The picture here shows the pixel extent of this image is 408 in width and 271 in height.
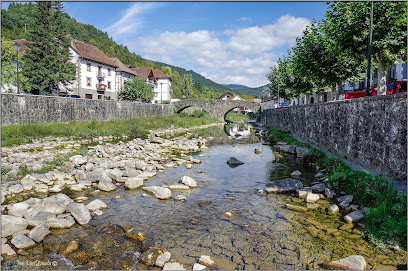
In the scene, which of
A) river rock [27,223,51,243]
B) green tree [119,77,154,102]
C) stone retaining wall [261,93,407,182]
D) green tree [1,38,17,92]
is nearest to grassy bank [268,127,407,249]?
stone retaining wall [261,93,407,182]

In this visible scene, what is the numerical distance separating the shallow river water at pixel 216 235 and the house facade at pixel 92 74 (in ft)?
131

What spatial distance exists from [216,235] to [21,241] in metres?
3.90

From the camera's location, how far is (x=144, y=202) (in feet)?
26.6

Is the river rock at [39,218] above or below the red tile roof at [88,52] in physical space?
below

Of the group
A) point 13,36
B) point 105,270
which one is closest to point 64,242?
point 105,270

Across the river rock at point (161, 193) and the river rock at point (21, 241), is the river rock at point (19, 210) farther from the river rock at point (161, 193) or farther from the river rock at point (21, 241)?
the river rock at point (161, 193)

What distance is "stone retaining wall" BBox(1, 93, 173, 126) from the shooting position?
63.1 feet

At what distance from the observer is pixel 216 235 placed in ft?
19.8

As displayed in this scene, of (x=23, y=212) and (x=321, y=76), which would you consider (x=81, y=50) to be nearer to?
(x=321, y=76)

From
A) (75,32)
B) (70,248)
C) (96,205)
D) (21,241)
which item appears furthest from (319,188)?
(75,32)

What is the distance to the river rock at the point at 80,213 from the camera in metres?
6.50

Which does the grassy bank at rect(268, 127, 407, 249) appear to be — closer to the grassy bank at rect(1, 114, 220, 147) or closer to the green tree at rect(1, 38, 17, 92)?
the grassy bank at rect(1, 114, 220, 147)

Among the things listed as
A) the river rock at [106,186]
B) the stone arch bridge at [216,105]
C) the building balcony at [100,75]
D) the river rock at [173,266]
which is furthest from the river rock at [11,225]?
the stone arch bridge at [216,105]

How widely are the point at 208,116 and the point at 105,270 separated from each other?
183 feet
